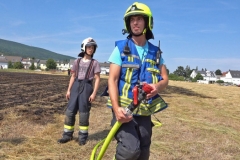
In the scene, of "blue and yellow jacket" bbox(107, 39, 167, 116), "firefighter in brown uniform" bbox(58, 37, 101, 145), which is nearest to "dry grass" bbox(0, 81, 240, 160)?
"firefighter in brown uniform" bbox(58, 37, 101, 145)

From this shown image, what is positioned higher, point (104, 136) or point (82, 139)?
point (82, 139)

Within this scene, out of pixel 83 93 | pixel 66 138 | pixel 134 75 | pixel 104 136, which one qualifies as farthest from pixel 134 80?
pixel 104 136

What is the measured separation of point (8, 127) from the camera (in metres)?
5.83

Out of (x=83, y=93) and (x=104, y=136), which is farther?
(x=104, y=136)

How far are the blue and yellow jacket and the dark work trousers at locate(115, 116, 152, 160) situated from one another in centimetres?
12

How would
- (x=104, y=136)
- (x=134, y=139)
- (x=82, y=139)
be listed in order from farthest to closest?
(x=104, y=136)
(x=82, y=139)
(x=134, y=139)

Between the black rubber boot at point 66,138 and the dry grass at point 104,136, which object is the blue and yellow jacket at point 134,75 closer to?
the dry grass at point 104,136

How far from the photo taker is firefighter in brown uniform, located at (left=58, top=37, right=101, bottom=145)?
5.08 m

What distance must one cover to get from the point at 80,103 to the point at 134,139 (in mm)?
2458

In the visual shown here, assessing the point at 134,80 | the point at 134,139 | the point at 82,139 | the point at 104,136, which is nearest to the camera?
the point at 134,139

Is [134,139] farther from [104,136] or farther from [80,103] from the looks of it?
[104,136]

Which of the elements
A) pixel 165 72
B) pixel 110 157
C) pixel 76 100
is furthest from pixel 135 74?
pixel 76 100

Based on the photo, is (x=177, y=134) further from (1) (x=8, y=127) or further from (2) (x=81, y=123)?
(1) (x=8, y=127)

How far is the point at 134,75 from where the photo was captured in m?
2.91
